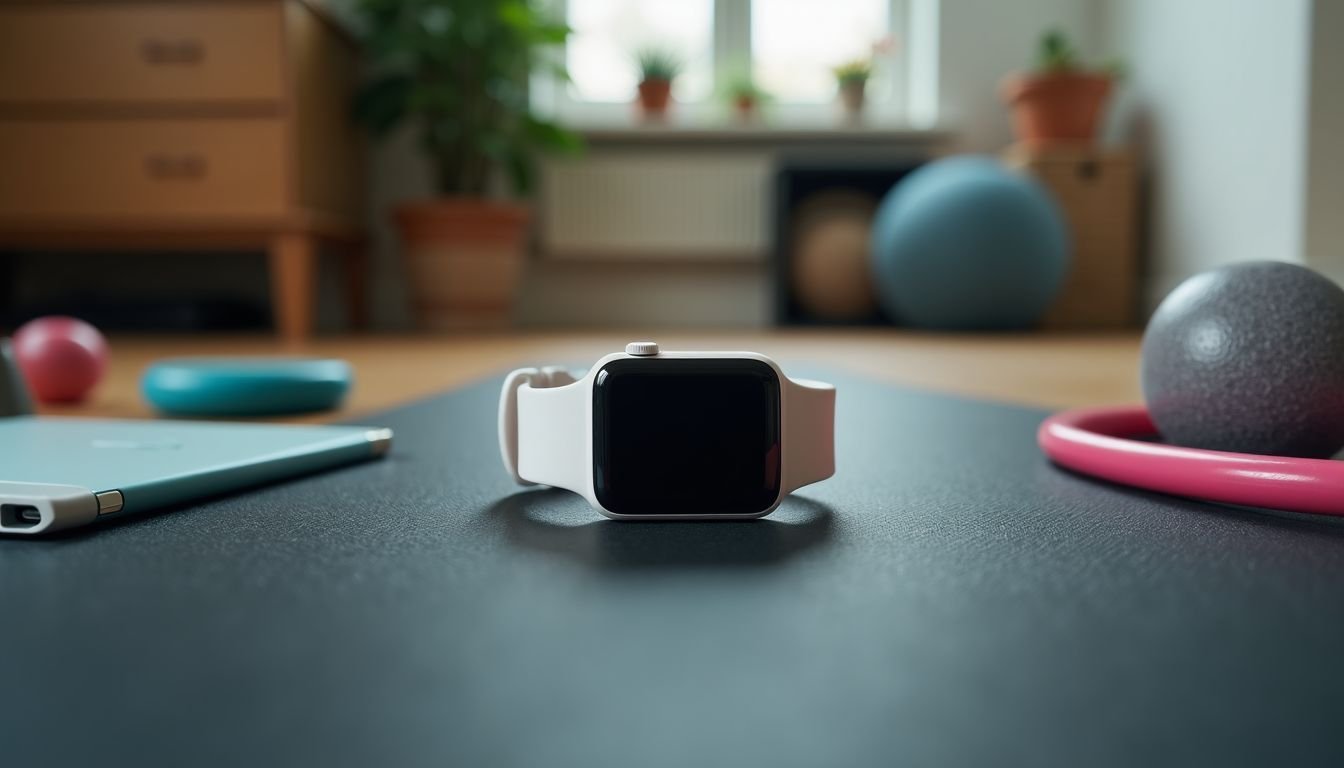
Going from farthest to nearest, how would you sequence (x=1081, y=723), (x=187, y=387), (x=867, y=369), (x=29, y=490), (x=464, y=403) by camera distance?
(x=867, y=369)
(x=464, y=403)
(x=187, y=387)
(x=29, y=490)
(x=1081, y=723)

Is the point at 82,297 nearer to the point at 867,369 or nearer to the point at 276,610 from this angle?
the point at 867,369

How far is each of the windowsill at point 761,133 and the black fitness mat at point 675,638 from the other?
138 inches

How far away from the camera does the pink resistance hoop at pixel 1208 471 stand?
590mm

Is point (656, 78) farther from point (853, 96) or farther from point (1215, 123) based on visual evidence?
point (1215, 123)

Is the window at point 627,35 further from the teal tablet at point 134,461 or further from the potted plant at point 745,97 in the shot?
the teal tablet at point 134,461

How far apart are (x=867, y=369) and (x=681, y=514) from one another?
1488mm

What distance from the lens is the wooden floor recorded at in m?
1.53

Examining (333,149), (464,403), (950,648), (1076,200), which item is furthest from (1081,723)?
(1076,200)

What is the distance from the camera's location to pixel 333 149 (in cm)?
339

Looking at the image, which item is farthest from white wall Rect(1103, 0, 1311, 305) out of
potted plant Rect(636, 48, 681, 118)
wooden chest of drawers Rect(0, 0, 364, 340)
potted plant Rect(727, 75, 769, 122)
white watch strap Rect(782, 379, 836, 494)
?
wooden chest of drawers Rect(0, 0, 364, 340)

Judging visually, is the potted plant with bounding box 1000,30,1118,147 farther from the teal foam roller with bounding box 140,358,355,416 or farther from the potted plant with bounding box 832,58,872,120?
the teal foam roller with bounding box 140,358,355,416

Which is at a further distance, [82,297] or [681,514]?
[82,297]

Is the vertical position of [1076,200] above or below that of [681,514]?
above

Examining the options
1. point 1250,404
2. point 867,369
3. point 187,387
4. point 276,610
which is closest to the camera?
point 276,610
